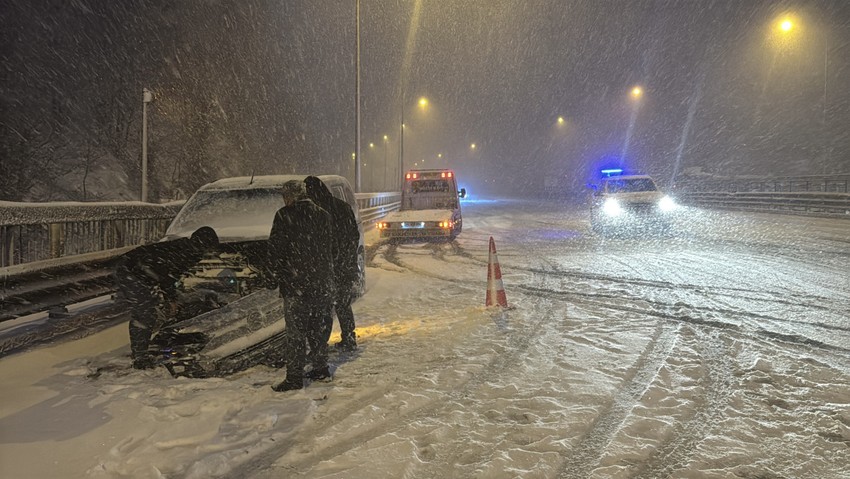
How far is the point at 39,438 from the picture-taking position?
354cm

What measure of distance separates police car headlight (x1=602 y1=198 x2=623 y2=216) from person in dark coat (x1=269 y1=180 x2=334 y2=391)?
45.6 feet

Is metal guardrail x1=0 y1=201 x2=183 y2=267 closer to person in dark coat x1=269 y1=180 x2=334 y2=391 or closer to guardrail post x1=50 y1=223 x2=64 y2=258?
guardrail post x1=50 y1=223 x2=64 y2=258

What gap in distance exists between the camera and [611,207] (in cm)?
1700

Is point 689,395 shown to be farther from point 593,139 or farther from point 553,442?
point 593,139

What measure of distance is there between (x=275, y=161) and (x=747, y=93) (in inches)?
1823

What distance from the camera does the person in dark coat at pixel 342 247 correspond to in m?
4.80

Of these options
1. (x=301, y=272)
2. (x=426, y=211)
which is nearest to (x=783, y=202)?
(x=426, y=211)

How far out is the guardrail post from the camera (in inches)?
238

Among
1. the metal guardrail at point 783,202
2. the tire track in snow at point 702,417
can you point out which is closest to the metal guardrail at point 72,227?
the tire track in snow at point 702,417

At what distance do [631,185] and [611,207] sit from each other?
4.04ft

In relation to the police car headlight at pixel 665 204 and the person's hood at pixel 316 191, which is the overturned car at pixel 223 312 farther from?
the police car headlight at pixel 665 204

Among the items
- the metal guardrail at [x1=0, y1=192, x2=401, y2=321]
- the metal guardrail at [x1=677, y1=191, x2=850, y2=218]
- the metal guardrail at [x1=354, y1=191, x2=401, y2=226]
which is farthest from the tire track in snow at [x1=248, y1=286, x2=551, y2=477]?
the metal guardrail at [x1=677, y1=191, x2=850, y2=218]

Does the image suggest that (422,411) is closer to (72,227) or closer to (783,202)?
(72,227)

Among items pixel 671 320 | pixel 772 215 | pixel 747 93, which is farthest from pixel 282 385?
pixel 747 93
